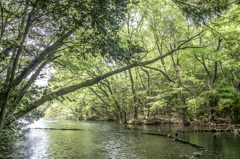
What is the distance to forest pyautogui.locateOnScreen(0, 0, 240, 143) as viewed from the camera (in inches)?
169

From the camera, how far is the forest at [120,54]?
4281 millimetres

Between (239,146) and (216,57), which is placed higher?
(216,57)

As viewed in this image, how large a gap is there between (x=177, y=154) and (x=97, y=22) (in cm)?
581

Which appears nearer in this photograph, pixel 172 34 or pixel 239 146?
pixel 239 146

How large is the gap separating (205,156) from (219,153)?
0.93 meters

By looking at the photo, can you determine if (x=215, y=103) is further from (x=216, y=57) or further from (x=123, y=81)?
(x=123, y=81)

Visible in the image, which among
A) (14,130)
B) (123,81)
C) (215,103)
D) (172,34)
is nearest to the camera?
(14,130)

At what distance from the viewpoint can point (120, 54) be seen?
187 inches

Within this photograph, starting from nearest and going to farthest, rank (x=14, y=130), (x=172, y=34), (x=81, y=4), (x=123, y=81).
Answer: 1. (x=81, y=4)
2. (x=14, y=130)
3. (x=172, y=34)
4. (x=123, y=81)

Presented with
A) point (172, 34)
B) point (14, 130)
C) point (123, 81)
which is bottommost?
point (14, 130)

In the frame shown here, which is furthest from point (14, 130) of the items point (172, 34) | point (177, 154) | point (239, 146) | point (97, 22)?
point (172, 34)

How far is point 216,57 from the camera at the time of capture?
43.9ft

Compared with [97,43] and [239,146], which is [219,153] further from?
[97,43]

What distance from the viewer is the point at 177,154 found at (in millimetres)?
6570
